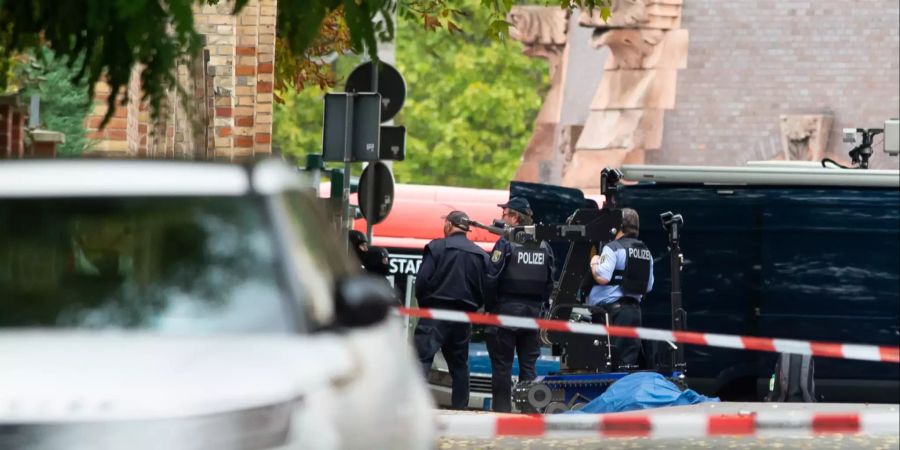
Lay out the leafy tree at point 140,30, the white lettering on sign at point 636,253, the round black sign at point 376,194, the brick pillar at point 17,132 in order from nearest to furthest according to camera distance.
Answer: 1. the leafy tree at point 140,30
2. the brick pillar at point 17,132
3. the white lettering on sign at point 636,253
4. the round black sign at point 376,194

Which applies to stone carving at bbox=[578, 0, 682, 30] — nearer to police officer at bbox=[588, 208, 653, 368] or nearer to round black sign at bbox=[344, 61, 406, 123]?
Result: round black sign at bbox=[344, 61, 406, 123]

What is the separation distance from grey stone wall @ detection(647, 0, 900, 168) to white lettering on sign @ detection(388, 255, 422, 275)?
9.36 meters

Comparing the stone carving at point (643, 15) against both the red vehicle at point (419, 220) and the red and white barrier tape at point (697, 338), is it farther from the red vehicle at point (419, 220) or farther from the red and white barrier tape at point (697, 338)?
the red and white barrier tape at point (697, 338)

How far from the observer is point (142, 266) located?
6.31 metres

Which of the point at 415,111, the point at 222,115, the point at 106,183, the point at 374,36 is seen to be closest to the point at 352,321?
the point at 106,183

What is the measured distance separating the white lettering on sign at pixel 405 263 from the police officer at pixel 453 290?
801 centimetres

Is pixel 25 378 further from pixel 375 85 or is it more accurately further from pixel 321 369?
pixel 375 85

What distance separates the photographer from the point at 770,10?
116 ft

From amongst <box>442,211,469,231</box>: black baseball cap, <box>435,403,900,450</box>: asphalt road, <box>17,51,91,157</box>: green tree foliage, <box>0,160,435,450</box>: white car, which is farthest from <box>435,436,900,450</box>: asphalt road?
<box>17,51,91,157</box>: green tree foliage

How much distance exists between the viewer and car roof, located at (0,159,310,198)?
643 cm

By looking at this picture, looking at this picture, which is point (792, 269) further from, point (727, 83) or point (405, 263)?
point (727, 83)

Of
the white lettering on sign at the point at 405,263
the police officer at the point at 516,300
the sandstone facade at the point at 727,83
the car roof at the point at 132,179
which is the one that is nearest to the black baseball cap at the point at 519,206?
the police officer at the point at 516,300

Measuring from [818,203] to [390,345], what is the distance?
445 inches

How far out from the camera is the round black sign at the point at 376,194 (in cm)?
1894
